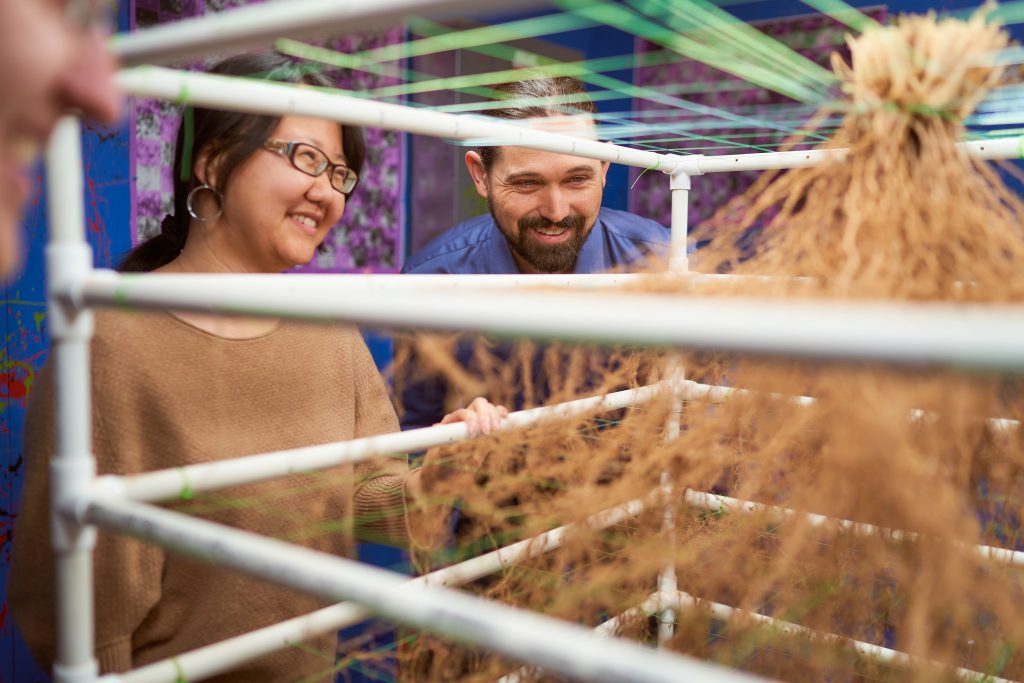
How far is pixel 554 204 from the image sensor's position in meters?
1.30

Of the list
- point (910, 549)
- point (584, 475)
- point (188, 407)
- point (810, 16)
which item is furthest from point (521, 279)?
point (810, 16)

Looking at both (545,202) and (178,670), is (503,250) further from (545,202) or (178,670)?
(178,670)

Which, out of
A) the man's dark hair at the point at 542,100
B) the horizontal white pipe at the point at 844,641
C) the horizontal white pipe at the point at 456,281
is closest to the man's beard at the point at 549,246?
the man's dark hair at the point at 542,100

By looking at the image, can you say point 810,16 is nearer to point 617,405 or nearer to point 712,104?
point 712,104

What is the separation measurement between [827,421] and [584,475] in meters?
0.34

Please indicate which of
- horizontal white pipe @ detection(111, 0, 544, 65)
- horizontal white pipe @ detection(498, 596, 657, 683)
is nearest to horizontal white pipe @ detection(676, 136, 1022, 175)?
horizontal white pipe @ detection(111, 0, 544, 65)

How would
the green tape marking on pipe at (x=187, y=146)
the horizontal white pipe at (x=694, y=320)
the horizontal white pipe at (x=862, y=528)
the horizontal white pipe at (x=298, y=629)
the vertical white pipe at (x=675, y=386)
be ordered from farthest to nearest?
the vertical white pipe at (x=675, y=386) → the green tape marking on pipe at (x=187, y=146) → the horizontal white pipe at (x=298, y=629) → the horizontal white pipe at (x=862, y=528) → the horizontal white pipe at (x=694, y=320)

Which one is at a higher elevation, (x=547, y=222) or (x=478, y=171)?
(x=478, y=171)

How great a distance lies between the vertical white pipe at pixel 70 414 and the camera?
0.59 m

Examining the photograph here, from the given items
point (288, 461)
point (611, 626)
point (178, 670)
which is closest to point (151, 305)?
point (288, 461)

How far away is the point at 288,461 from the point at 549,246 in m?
0.74

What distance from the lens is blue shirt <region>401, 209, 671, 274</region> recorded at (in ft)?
4.74

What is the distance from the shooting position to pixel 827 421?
55 cm

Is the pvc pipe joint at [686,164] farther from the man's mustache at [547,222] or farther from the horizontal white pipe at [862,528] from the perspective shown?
the horizontal white pipe at [862,528]
